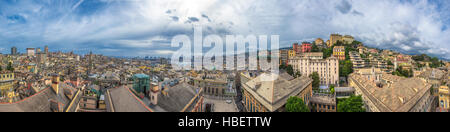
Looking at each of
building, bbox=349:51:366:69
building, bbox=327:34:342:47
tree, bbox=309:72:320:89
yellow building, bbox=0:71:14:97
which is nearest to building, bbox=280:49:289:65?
building, bbox=327:34:342:47

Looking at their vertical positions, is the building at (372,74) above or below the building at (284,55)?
below

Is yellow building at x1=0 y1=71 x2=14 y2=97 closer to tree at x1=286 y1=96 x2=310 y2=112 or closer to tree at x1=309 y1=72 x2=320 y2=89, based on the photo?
tree at x1=286 y1=96 x2=310 y2=112

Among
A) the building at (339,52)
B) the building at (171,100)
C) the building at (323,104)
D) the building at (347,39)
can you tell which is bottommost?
the building at (323,104)

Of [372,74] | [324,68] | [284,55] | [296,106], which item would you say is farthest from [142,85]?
[284,55]

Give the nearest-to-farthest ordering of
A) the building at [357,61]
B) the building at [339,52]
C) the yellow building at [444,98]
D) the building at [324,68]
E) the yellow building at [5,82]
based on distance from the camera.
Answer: the yellow building at [5,82]
the yellow building at [444,98]
the building at [324,68]
the building at [357,61]
the building at [339,52]

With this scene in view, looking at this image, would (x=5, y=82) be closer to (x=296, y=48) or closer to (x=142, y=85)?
(x=142, y=85)

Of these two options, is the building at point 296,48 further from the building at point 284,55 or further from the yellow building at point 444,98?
the yellow building at point 444,98

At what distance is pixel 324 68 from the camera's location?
22.3m

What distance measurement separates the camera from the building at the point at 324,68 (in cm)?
2186

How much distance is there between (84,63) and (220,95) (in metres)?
23.4

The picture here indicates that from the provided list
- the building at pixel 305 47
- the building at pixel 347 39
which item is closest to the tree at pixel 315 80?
the building at pixel 305 47

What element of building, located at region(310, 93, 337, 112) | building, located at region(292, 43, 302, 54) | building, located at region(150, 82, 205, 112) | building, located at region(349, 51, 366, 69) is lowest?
building, located at region(310, 93, 337, 112)

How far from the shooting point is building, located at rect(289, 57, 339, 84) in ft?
71.7
